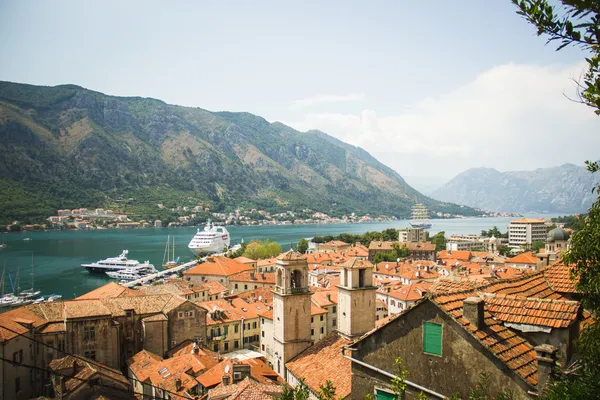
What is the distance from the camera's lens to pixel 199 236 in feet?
357

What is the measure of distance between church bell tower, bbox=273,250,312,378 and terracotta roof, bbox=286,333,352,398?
1.06 metres

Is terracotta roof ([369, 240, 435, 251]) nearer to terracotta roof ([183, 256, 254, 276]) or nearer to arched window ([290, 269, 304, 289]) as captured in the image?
terracotta roof ([183, 256, 254, 276])

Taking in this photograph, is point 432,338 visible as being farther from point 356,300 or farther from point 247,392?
point 356,300

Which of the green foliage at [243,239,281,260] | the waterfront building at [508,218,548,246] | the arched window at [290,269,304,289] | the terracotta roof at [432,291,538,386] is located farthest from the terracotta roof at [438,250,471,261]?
the terracotta roof at [432,291,538,386]

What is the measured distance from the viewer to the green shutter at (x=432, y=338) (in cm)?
735

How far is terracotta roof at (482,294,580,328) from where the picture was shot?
21.6 ft

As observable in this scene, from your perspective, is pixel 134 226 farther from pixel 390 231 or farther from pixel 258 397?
pixel 258 397

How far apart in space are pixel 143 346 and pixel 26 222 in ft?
506

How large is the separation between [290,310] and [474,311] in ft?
51.6

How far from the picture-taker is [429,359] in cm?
746

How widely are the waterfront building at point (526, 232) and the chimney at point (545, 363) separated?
11947 cm

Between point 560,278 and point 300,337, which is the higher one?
point 560,278

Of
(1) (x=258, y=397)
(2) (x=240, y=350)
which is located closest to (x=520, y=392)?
(1) (x=258, y=397)

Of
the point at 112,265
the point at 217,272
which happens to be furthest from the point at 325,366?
the point at 112,265
